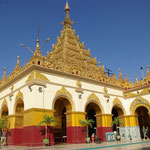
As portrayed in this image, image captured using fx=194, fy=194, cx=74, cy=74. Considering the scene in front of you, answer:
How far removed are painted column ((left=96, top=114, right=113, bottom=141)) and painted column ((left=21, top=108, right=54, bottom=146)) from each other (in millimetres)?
8384

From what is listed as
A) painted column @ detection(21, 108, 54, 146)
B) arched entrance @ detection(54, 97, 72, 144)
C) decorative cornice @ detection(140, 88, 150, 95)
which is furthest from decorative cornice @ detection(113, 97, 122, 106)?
painted column @ detection(21, 108, 54, 146)

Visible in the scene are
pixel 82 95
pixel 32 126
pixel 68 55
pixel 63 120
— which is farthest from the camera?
pixel 68 55

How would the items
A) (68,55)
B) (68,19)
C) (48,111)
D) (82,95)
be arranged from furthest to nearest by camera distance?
(68,19)
(68,55)
(82,95)
(48,111)

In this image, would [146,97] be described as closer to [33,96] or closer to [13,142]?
[33,96]

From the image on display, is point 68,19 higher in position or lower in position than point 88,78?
higher

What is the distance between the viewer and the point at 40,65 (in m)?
20.8

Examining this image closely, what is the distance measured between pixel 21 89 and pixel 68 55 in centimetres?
1367

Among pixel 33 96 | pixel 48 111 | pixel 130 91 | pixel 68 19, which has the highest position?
pixel 68 19

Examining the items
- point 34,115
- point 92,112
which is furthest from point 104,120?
point 34,115

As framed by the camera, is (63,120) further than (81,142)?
Yes

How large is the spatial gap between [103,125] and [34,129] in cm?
1052

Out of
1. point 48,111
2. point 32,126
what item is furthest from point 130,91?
point 32,126

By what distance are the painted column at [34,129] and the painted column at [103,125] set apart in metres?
8.38

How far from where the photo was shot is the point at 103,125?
25609mm
